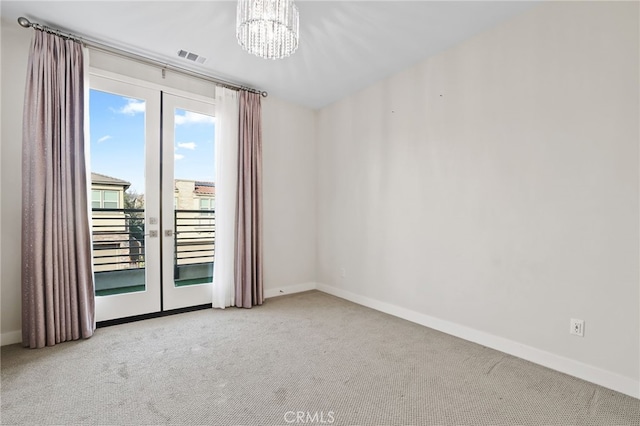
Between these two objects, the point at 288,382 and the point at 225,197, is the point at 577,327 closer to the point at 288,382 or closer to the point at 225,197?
the point at 288,382

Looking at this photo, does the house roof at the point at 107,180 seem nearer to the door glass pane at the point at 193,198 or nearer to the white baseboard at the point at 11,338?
the door glass pane at the point at 193,198

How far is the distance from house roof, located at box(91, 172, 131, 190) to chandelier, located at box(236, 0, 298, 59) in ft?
6.22

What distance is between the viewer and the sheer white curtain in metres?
3.51

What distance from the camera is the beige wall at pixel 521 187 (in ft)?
6.39

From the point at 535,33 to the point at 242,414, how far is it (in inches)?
130

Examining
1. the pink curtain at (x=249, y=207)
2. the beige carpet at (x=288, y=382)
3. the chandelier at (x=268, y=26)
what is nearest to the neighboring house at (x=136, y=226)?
the pink curtain at (x=249, y=207)

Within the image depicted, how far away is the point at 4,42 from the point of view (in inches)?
98.1

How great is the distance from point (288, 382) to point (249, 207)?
2.12 meters

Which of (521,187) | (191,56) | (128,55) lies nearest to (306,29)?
(191,56)

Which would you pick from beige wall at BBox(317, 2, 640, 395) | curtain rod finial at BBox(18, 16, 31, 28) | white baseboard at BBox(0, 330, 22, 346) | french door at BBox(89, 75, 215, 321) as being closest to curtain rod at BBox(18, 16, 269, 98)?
curtain rod finial at BBox(18, 16, 31, 28)

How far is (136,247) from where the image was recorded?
3.07 metres

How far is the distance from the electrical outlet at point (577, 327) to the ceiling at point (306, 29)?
2.34 m

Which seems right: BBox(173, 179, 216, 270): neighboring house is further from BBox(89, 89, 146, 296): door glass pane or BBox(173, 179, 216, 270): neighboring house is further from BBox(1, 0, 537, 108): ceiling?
BBox(1, 0, 537, 108): ceiling

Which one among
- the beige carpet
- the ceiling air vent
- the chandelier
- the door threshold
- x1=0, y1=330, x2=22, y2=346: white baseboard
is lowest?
the beige carpet
